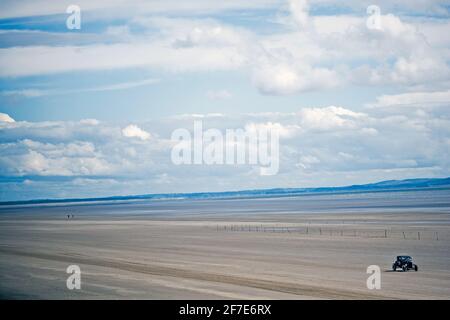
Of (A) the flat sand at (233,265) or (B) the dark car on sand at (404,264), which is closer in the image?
(A) the flat sand at (233,265)

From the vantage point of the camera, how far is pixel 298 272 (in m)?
47.2

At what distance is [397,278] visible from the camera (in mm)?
43250

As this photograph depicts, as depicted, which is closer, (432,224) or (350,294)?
(350,294)

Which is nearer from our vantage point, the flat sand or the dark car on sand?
the flat sand

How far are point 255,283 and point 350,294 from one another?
690cm

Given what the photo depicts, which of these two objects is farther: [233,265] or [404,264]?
[233,265]

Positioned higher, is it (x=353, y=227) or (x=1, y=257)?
(x=353, y=227)

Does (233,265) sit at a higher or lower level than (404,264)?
higher
